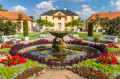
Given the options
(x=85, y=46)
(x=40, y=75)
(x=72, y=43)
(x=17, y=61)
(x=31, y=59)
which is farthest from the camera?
(x=72, y=43)

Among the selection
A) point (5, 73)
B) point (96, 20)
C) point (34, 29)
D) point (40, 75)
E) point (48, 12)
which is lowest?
point (40, 75)

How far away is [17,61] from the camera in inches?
181

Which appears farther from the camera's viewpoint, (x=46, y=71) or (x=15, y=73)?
(x=46, y=71)

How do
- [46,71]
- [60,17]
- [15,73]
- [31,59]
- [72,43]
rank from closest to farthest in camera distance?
[15,73], [46,71], [31,59], [72,43], [60,17]

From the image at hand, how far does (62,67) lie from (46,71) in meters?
0.79

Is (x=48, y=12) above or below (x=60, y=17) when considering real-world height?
above

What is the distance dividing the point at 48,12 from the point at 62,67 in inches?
1378

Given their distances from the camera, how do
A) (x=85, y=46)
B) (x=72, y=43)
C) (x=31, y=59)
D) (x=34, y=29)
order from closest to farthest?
(x=31, y=59), (x=85, y=46), (x=72, y=43), (x=34, y=29)

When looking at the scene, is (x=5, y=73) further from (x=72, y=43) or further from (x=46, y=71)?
(x=72, y=43)

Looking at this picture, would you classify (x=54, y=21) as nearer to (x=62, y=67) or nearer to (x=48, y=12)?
(x=48, y=12)

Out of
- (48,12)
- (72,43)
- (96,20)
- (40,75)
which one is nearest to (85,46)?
(72,43)

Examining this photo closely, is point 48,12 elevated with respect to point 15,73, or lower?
elevated

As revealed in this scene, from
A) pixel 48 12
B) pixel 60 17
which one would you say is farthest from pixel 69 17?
pixel 48 12

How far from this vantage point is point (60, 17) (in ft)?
115
